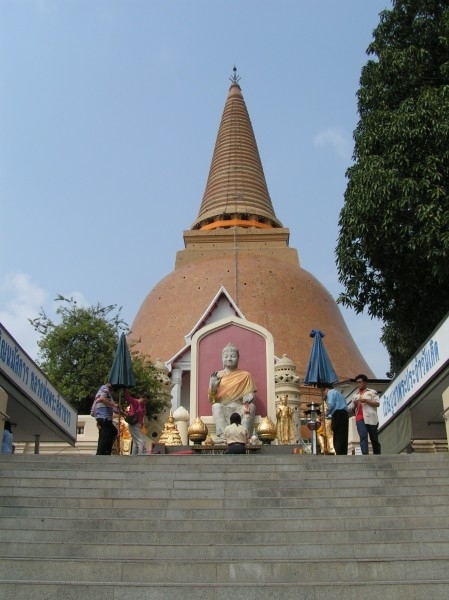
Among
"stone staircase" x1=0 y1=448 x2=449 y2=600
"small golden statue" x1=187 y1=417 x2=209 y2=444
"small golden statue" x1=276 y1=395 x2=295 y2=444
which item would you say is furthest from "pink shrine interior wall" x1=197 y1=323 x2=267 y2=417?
"stone staircase" x1=0 y1=448 x2=449 y2=600

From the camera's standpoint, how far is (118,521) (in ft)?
22.5

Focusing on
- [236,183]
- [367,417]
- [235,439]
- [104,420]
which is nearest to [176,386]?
[235,439]

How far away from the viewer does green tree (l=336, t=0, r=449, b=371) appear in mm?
13711

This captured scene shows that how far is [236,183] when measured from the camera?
40.0m

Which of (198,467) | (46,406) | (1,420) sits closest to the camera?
(198,467)

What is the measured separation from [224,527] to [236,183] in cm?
3438

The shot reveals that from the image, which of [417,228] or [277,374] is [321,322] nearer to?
[277,374]

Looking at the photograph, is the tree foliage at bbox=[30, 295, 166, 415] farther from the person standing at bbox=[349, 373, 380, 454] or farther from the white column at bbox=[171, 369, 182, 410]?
the person standing at bbox=[349, 373, 380, 454]

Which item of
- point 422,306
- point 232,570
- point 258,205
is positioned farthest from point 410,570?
point 258,205

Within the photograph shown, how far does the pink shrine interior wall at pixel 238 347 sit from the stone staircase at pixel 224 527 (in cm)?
737

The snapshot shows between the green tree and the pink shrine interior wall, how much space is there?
285 centimetres

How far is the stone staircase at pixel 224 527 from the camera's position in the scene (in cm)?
517

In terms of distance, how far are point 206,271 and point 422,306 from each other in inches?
720

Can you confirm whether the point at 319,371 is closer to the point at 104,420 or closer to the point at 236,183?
the point at 104,420
